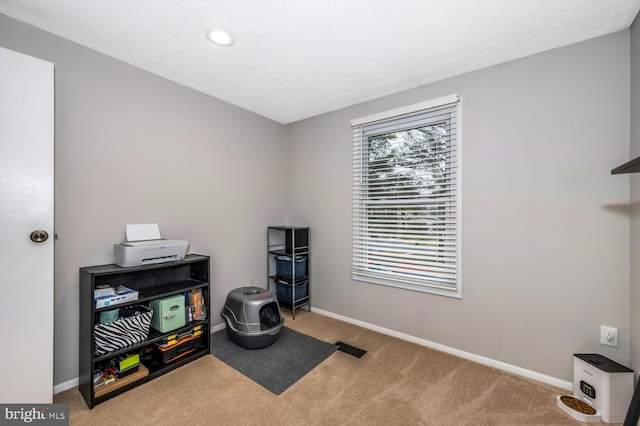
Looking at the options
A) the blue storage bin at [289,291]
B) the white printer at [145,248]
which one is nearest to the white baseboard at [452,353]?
the blue storage bin at [289,291]

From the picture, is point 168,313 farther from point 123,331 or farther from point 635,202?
point 635,202

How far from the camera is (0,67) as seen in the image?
4.96 ft

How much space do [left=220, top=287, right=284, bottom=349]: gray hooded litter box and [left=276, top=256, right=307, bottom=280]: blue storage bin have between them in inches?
24.9

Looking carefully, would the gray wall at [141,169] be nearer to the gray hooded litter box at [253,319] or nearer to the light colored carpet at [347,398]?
the gray hooded litter box at [253,319]

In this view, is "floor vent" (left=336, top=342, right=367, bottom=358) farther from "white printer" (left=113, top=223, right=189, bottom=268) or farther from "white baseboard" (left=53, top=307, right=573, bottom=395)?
"white printer" (left=113, top=223, right=189, bottom=268)

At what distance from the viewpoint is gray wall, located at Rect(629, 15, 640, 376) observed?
1623 millimetres

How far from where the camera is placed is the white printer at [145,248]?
76.8 inches

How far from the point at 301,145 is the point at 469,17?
2200mm

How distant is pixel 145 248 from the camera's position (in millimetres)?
2000

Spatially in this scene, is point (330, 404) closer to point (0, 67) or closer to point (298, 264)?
point (298, 264)

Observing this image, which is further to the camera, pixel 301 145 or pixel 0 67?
pixel 301 145

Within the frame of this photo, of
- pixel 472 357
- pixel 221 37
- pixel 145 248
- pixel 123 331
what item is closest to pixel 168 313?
pixel 123 331

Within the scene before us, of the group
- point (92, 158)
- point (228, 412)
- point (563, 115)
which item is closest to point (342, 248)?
point (228, 412)

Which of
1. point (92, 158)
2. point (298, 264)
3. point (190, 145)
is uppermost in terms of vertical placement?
point (190, 145)
